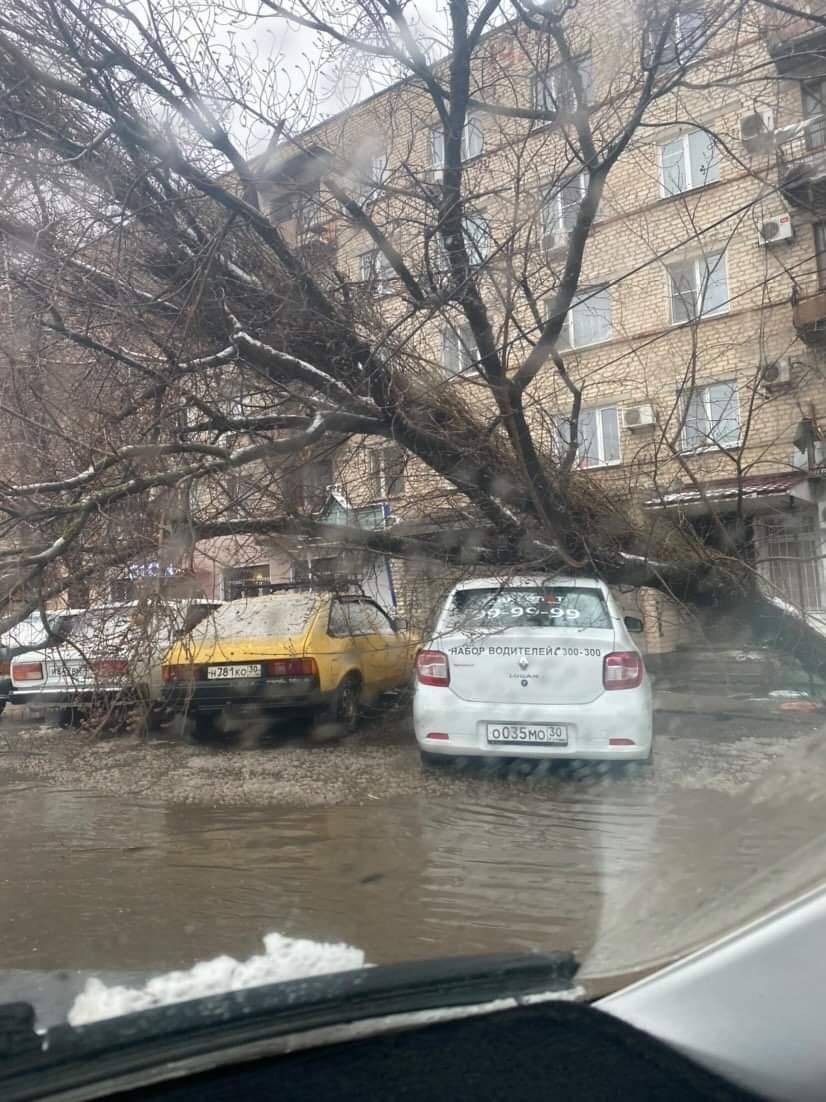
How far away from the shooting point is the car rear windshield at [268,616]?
29.8ft

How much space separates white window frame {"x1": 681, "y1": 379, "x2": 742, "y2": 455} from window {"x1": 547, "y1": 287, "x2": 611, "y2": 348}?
1085mm

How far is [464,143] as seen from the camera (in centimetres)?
721

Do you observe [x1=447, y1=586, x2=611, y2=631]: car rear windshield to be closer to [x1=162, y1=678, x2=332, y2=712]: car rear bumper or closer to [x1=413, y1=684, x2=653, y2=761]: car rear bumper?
[x1=413, y1=684, x2=653, y2=761]: car rear bumper

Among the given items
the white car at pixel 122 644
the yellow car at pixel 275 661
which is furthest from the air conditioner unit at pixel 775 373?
the white car at pixel 122 644

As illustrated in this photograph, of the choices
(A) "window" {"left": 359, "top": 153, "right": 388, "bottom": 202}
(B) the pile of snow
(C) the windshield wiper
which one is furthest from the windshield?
(C) the windshield wiper

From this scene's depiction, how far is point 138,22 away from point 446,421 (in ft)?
11.9

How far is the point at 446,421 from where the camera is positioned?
A: 8062mm

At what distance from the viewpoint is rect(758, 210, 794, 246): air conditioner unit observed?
7.52m

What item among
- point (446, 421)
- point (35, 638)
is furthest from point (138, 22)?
point (35, 638)

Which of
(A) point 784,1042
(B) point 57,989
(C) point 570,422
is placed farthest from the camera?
(C) point 570,422

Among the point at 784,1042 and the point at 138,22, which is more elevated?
the point at 138,22

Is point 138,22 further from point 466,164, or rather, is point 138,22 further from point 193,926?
point 193,926

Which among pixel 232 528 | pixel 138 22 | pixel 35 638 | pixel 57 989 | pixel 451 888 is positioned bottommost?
pixel 451 888

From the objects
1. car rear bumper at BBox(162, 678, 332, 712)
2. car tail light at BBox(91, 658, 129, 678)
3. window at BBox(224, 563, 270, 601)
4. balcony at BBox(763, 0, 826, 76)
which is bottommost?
car rear bumper at BBox(162, 678, 332, 712)
